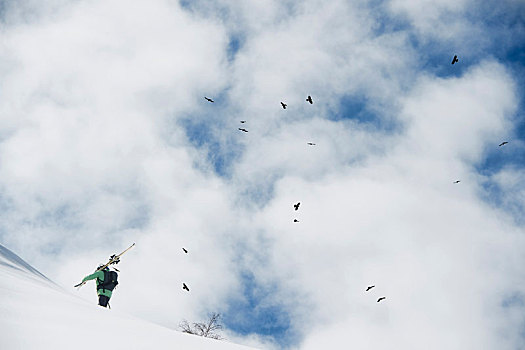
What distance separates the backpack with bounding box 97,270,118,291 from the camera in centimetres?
1006

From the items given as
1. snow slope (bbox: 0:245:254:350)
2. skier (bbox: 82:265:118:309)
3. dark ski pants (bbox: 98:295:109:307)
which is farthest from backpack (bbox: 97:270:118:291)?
snow slope (bbox: 0:245:254:350)

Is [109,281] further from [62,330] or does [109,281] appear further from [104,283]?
[62,330]

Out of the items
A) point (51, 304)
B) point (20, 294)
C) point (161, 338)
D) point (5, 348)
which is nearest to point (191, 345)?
point (161, 338)

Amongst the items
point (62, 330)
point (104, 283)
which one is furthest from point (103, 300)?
point (62, 330)

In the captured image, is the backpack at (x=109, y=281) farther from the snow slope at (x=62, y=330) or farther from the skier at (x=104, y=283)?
the snow slope at (x=62, y=330)

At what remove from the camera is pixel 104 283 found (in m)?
10.1

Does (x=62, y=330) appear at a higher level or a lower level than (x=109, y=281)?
lower

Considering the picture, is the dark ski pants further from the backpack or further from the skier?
the backpack

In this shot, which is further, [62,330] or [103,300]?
[103,300]

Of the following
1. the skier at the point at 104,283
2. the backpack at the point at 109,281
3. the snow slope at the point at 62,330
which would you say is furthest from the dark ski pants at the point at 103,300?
the snow slope at the point at 62,330

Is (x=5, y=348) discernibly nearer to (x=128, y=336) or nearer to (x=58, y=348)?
(x=58, y=348)

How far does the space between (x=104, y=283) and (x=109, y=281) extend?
0.13 meters

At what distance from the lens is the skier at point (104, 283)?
32.8 ft

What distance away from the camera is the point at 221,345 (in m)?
3.69
